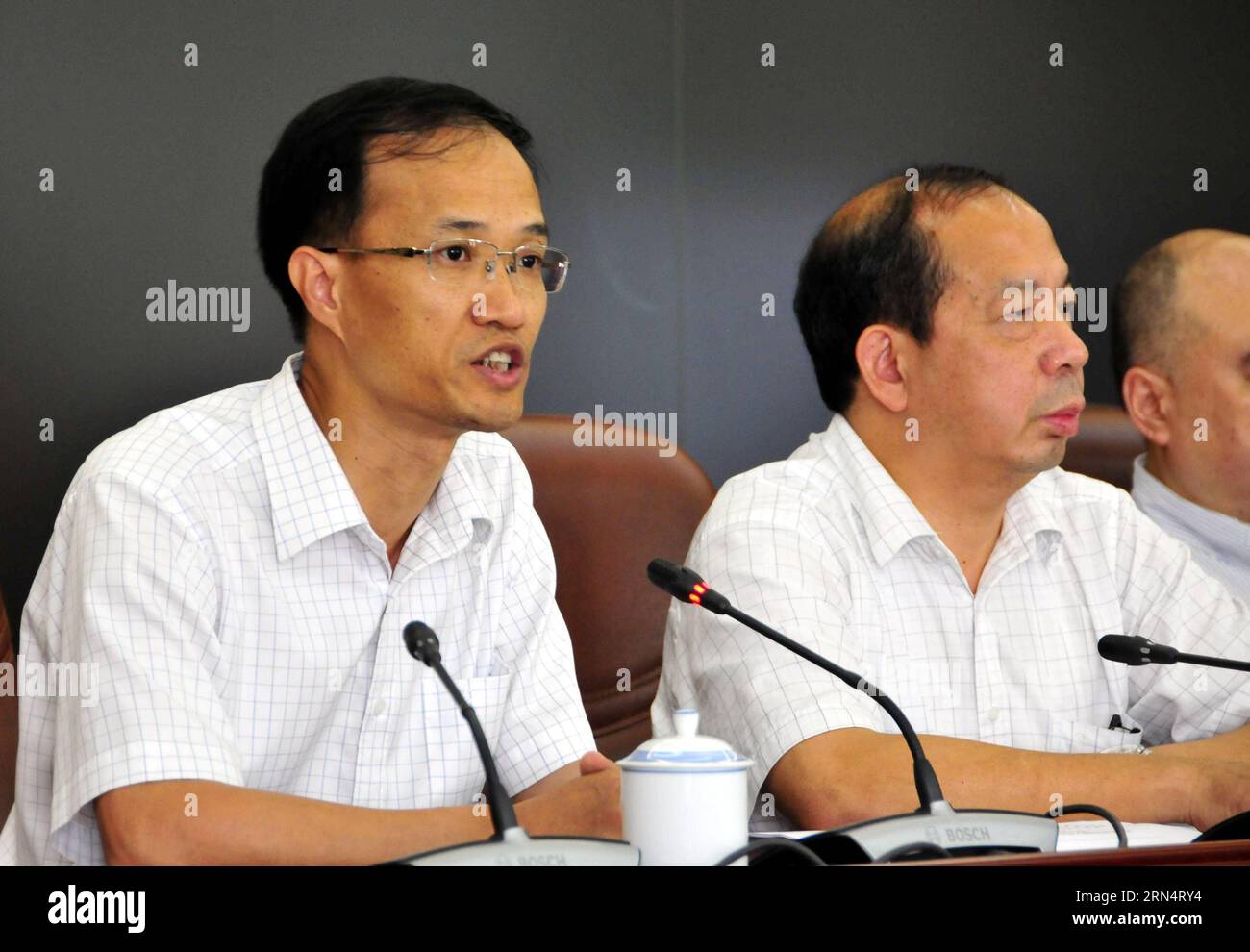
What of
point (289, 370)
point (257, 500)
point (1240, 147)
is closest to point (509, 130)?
point (289, 370)

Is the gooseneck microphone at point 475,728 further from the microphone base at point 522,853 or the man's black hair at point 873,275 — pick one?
the man's black hair at point 873,275

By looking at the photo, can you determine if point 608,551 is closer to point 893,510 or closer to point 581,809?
point 893,510

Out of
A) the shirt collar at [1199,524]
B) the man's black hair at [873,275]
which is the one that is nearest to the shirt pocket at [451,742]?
the man's black hair at [873,275]

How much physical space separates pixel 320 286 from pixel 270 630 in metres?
0.45

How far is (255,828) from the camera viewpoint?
4.30 feet

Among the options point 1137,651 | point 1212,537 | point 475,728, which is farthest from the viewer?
point 1212,537

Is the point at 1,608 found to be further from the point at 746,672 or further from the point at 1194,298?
the point at 1194,298

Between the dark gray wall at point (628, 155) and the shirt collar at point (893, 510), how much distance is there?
0.59 m

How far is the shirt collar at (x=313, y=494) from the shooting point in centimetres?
159

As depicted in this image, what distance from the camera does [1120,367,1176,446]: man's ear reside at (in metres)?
2.47

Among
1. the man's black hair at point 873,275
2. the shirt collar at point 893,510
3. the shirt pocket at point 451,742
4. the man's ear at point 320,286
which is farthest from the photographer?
the man's black hair at point 873,275

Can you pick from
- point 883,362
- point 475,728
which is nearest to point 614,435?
point 883,362

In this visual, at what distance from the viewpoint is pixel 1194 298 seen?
2.48 meters
